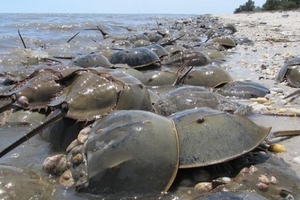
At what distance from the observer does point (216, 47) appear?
9.77 m

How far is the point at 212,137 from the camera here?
2.11 meters

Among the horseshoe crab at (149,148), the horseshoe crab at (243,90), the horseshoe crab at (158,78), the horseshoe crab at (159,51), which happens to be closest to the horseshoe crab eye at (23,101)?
the horseshoe crab at (149,148)

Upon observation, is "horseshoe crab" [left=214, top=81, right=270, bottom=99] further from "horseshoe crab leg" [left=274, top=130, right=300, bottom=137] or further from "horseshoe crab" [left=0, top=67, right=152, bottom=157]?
"horseshoe crab" [left=0, top=67, right=152, bottom=157]

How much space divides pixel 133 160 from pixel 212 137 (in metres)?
0.52

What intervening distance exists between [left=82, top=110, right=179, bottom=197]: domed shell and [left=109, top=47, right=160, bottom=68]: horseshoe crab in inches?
153

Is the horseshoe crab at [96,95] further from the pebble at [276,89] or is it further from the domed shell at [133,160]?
the pebble at [276,89]

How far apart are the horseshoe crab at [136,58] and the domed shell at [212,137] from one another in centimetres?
367

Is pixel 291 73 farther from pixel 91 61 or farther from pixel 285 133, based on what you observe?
pixel 91 61

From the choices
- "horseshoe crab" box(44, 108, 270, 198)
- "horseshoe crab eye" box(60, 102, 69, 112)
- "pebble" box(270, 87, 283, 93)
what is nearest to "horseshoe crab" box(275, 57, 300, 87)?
"pebble" box(270, 87, 283, 93)

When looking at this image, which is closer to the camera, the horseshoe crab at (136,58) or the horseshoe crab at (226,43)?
the horseshoe crab at (136,58)

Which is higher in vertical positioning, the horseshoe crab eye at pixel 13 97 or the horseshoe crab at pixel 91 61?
the horseshoe crab eye at pixel 13 97

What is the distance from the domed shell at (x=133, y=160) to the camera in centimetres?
191

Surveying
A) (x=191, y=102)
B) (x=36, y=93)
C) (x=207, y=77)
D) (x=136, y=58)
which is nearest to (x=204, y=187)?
(x=191, y=102)

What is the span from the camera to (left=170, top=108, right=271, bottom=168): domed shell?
79.7 inches
